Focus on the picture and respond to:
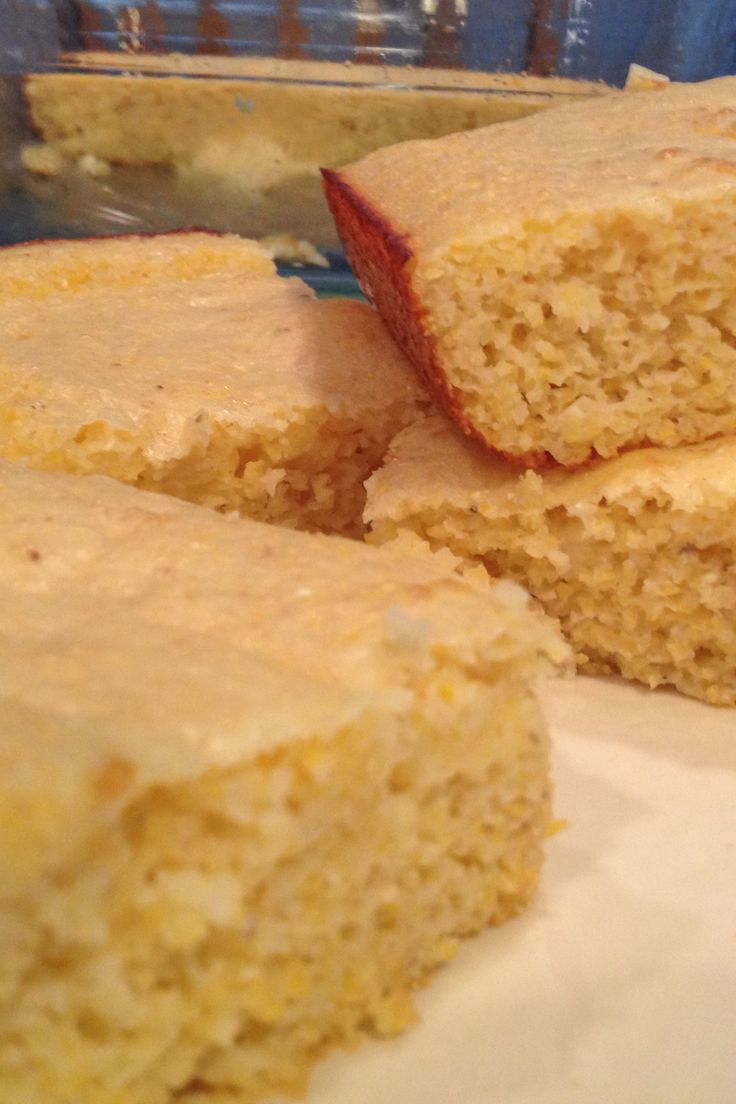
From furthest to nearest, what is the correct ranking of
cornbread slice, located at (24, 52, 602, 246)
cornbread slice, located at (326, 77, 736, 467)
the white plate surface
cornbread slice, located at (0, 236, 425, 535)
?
cornbread slice, located at (24, 52, 602, 246)
cornbread slice, located at (0, 236, 425, 535)
cornbread slice, located at (326, 77, 736, 467)
the white plate surface

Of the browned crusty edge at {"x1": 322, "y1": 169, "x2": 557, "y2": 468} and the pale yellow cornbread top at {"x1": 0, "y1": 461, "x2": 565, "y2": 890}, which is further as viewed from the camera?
the browned crusty edge at {"x1": 322, "y1": 169, "x2": 557, "y2": 468}

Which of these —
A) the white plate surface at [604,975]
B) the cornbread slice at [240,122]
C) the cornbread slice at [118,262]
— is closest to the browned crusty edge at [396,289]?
the cornbread slice at [118,262]

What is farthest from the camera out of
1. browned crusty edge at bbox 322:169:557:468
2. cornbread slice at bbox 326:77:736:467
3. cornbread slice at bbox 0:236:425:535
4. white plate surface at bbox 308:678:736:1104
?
cornbread slice at bbox 0:236:425:535

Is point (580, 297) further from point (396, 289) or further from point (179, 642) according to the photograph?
point (179, 642)

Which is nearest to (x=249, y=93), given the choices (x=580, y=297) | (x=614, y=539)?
(x=580, y=297)

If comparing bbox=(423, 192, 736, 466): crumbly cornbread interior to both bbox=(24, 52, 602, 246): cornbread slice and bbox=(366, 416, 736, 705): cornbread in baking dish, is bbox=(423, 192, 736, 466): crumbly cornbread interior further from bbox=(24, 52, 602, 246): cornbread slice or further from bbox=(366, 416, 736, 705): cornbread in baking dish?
bbox=(24, 52, 602, 246): cornbread slice

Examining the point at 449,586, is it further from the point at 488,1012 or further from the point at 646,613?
the point at 646,613

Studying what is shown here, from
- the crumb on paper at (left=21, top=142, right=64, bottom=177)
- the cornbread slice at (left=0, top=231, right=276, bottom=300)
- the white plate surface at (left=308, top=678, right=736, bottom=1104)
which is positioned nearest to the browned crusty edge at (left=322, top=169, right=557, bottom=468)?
the cornbread slice at (left=0, top=231, right=276, bottom=300)
